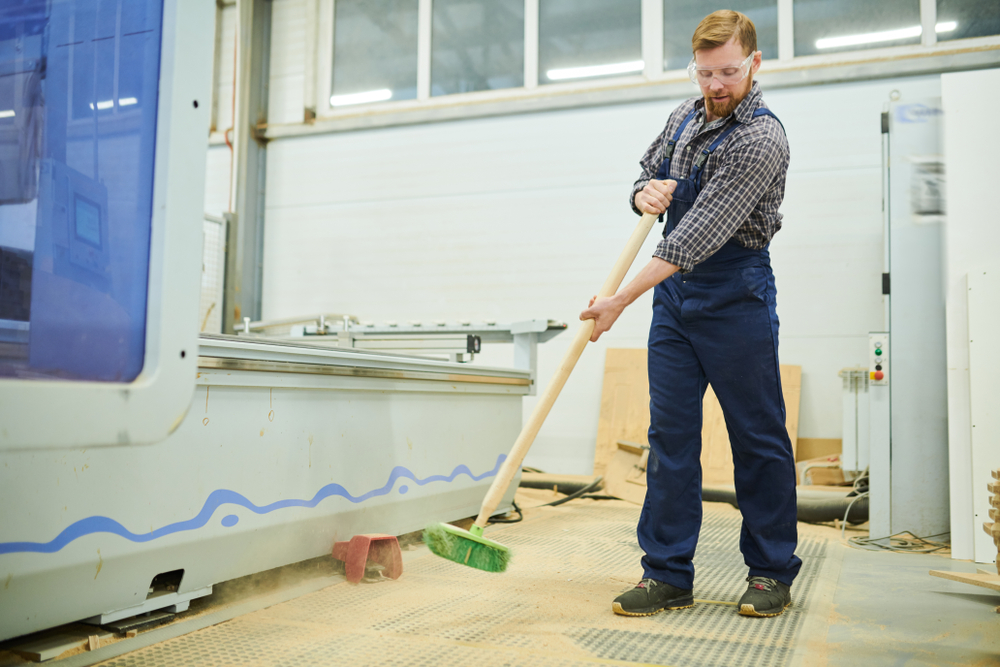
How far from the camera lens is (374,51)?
565cm

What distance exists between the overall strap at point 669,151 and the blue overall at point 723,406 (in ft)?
0.32

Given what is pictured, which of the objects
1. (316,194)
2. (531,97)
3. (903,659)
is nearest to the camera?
(903,659)

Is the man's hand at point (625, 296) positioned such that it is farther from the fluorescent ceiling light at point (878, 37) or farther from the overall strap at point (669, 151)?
the fluorescent ceiling light at point (878, 37)

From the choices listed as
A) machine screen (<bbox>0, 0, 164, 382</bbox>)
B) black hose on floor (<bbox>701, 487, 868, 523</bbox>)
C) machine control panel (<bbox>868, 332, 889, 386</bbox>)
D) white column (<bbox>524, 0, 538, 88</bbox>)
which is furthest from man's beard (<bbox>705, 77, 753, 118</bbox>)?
white column (<bbox>524, 0, 538, 88</bbox>)

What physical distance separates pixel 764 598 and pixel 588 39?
437 cm

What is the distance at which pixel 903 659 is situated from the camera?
4.53 feet

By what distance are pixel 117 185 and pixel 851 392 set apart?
3.50 m

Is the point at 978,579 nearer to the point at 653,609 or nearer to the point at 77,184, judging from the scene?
the point at 653,609

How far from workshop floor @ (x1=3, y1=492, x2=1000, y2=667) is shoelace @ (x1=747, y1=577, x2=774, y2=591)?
0.08 meters

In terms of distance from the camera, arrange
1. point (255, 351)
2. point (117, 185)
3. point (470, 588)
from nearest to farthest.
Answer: point (117, 185)
point (255, 351)
point (470, 588)

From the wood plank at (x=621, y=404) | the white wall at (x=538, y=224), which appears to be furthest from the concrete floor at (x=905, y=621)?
the white wall at (x=538, y=224)

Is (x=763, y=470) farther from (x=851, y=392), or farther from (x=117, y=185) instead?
(x=851, y=392)

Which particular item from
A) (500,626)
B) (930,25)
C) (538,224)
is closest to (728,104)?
(500,626)

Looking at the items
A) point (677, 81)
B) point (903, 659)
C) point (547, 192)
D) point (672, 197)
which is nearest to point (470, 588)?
point (903, 659)
